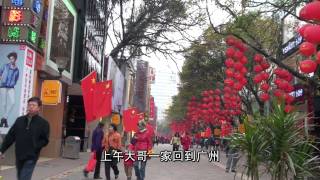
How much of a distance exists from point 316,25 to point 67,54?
19.0 meters

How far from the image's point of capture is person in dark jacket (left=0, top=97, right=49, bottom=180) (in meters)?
8.43

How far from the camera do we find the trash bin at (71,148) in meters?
25.7

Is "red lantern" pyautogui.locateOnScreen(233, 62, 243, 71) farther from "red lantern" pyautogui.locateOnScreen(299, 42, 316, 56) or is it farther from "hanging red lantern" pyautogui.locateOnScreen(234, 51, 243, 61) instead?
"red lantern" pyautogui.locateOnScreen(299, 42, 316, 56)

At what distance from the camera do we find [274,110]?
1107 centimetres

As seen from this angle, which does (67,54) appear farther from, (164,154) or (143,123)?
(143,123)

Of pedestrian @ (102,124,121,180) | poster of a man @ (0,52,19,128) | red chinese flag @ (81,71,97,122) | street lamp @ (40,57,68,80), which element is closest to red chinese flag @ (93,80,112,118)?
red chinese flag @ (81,71,97,122)

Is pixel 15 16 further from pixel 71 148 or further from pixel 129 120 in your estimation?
pixel 129 120

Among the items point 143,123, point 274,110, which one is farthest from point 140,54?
point 274,110

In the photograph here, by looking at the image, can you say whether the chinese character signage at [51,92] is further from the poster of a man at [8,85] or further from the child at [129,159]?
the child at [129,159]

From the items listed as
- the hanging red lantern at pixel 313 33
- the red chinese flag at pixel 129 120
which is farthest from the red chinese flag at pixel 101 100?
the red chinese flag at pixel 129 120

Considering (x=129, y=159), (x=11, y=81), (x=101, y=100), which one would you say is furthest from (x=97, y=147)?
(x=11, y=81)

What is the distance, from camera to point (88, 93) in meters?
17.4

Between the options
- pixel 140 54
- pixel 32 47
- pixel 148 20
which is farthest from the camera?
pixel 140 54

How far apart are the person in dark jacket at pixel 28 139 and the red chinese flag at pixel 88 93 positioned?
27.5 ft
